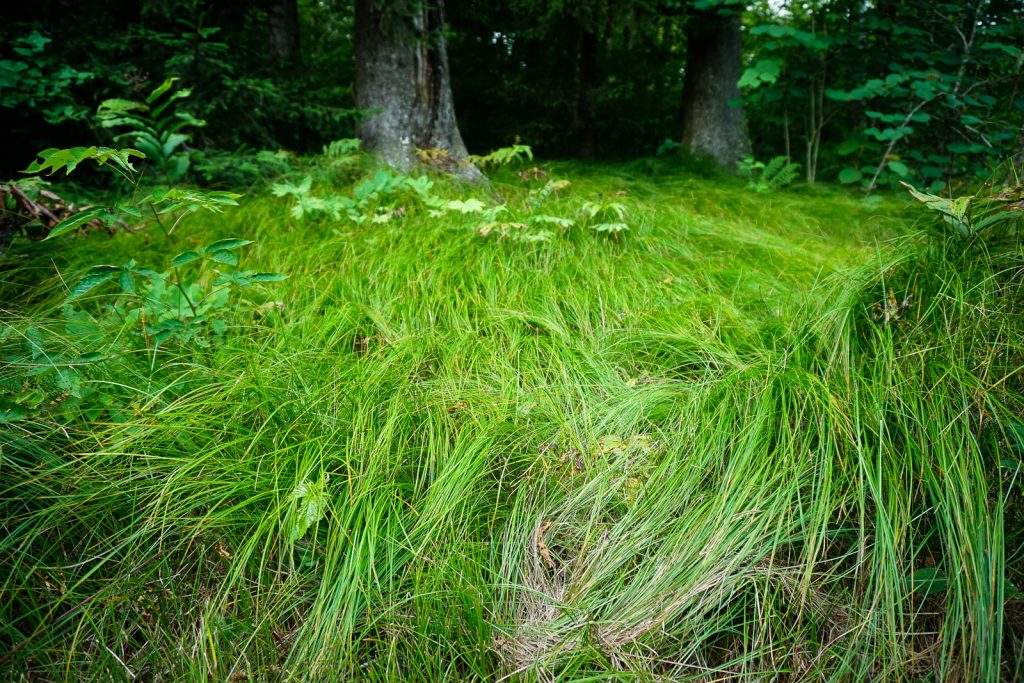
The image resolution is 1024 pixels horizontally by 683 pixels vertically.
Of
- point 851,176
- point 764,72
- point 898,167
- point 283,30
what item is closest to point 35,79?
point 283,30

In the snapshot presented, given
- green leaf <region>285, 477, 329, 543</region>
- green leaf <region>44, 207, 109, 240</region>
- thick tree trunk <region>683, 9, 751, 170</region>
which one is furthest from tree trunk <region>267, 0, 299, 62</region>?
green leaf <region>285, 477, 329, 543</region>

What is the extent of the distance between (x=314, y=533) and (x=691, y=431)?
1063 mm

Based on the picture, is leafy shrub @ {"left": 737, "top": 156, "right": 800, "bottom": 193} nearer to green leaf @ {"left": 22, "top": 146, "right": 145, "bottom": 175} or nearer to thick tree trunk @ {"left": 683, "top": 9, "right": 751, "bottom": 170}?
thick tree trunk @ {"left": 683, "top": 9, "right": 751, "bottom": 170}

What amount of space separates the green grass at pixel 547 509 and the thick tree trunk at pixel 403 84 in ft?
7.98

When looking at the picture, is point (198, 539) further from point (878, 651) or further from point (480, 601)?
point (878, 651)

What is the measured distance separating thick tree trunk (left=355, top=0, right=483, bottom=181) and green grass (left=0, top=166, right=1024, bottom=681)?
243 centimetres

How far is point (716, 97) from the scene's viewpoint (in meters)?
5.27

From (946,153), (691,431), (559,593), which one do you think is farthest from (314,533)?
(946,153)

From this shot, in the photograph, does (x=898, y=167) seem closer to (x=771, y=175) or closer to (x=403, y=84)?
(x=771, y=175)

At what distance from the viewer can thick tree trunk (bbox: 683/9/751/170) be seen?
206 inches

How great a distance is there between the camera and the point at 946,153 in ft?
14.5

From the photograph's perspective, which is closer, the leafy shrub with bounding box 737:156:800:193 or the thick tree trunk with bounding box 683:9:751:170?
the leafy shrub with bounding box 737:156:800:193

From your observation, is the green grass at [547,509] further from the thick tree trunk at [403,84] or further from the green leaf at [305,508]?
the thick tree trunk at [403,84]

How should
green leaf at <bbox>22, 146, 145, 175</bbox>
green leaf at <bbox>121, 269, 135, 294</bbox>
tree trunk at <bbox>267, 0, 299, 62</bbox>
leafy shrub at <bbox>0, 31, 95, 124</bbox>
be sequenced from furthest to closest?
tree trunk at <bbox>267, 0, 299, 62</bbox>, leafy shrub at <bbox>0, 31, 95, 124</bbox>, green leaf at <bbox>121, 269, 135, 294</bbox>, green leaf at <bbox>22, 146, 145, 175</bbox>
